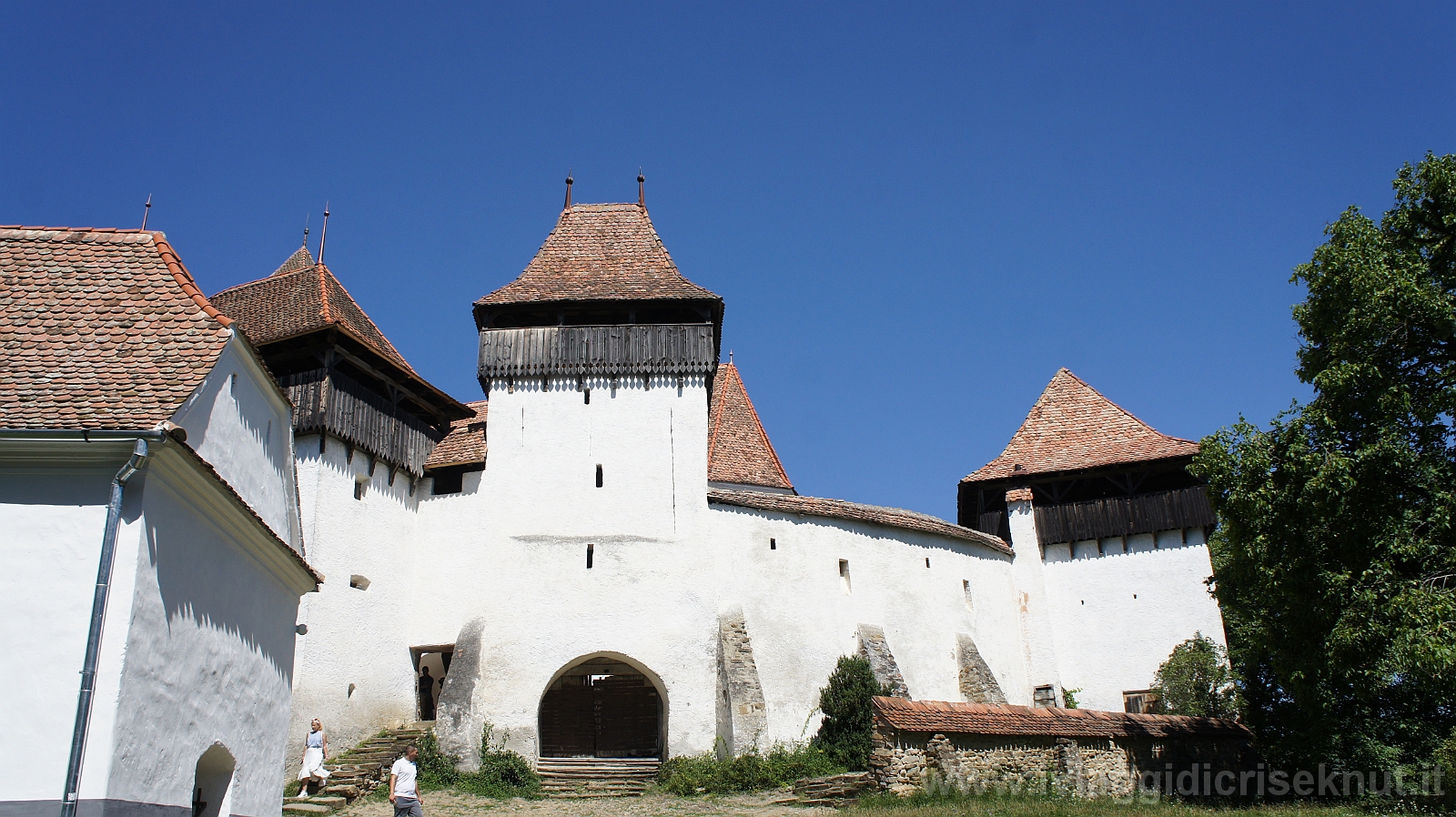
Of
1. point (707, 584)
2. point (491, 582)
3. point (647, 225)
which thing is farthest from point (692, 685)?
point (647, 225)

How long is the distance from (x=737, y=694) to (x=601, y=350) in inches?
272

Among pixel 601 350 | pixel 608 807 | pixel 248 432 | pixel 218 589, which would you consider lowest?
pixel 608 807

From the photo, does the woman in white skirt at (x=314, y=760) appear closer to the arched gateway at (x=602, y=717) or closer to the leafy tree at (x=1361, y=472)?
the arched gateway at (x=602, y=717)

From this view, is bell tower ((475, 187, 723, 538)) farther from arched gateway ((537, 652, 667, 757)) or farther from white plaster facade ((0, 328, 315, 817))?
white plaster facade ((0, 328, 315, 817))

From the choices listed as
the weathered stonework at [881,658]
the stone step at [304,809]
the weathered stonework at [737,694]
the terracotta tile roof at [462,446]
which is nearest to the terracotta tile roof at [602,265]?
the terracotta tile roof at [462,446]

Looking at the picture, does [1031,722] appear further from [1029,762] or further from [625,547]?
[625,547]

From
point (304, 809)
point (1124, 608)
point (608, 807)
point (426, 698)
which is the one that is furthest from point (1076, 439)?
point (304, 809)

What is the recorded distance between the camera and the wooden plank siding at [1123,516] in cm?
2198

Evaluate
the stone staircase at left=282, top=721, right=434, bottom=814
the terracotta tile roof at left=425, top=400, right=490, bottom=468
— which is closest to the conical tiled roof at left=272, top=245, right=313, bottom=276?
the terracotta tile roof at left=425, top=400, right=490, bottom=468

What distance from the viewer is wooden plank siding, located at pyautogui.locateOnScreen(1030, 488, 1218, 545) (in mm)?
21984

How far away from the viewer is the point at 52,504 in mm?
6961

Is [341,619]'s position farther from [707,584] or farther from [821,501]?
[821,501]

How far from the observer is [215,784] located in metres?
8.94

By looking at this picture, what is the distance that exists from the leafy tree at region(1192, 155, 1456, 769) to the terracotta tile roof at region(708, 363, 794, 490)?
37.1ft
